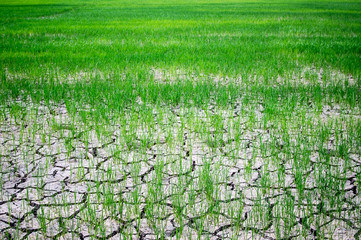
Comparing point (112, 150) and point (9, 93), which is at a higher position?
point (9, 93)

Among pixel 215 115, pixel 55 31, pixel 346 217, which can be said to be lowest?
pixel 346 217

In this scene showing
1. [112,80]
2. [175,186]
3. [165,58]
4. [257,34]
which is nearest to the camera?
[175,186]

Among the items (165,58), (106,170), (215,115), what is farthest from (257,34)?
(106,170)

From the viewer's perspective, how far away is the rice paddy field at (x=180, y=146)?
2799mm

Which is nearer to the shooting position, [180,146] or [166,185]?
[166,185]

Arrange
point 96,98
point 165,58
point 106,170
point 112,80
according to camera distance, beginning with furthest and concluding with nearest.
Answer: point 165,58 < point 112,80 < point 96,98 < point 106,170

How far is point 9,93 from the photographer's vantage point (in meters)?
5.96

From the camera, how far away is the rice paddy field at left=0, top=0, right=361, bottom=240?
110 inches

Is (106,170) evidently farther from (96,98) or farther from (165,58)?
(165,58)

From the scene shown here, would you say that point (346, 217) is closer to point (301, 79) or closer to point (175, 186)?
point (175, 186)

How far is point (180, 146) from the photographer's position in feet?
13.9

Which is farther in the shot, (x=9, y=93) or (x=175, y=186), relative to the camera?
(x=9, y=93)

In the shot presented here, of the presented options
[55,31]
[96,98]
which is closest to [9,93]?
[96,98]

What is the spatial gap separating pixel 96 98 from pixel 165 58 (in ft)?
10.5
